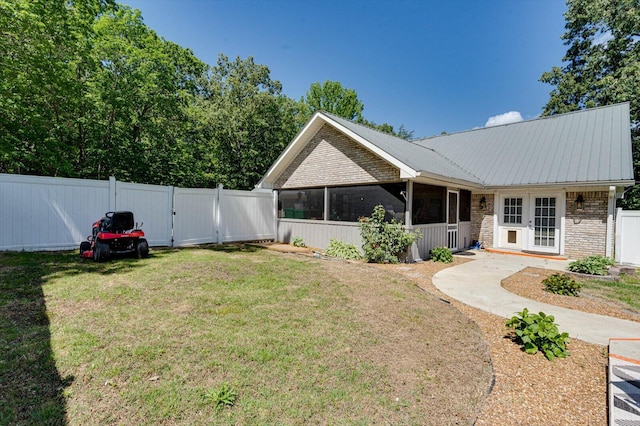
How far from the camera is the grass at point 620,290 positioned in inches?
219

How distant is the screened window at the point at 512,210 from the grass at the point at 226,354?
27.1ft

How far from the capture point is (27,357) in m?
2.84

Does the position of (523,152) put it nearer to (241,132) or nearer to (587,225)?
(587,225)

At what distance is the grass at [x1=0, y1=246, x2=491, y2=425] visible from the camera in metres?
2.37

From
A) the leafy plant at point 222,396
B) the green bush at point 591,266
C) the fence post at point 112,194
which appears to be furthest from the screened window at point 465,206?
the fence post at point 112,194

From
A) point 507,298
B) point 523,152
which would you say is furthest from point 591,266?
point 523,152

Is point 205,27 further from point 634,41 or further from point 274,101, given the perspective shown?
point 634,41

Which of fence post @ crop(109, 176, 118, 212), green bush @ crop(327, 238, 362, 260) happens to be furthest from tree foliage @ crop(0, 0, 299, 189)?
green bush @ crop(327, 238, 362, 260)

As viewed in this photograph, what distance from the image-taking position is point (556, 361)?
3426 mm

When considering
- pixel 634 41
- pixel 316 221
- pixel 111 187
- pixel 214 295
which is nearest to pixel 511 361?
pixel 214 295

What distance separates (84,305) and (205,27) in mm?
13463

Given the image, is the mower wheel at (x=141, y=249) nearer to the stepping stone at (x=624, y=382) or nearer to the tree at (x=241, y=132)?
the stepping stone at (x=624, y=382)

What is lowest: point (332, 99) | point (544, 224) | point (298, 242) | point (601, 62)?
point (298, 242)

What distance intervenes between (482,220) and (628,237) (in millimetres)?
4195
